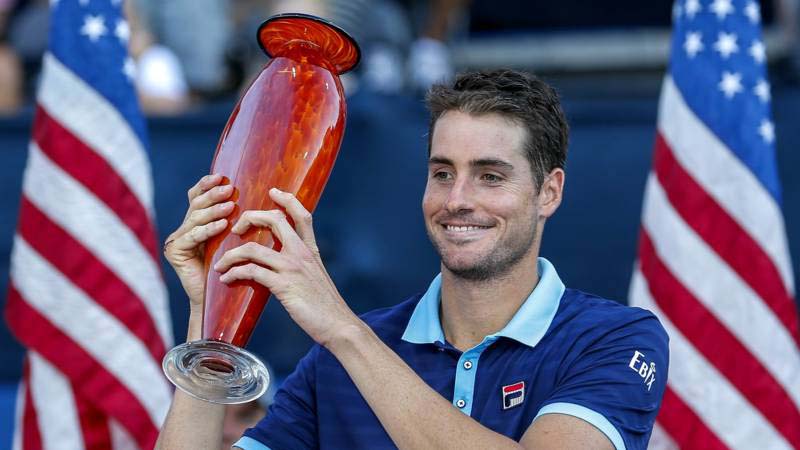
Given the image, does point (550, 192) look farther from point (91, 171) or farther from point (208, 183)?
point (91, 171)

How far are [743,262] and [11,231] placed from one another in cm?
332

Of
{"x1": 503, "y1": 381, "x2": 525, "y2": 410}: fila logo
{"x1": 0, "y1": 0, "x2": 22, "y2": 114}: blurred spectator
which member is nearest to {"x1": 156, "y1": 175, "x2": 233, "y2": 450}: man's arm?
{"x1": 503, "y1": 381, "x2": 525, "y2": 410}: fila logo

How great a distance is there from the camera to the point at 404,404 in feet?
6.79

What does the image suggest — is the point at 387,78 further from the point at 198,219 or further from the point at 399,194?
the point at 198,219

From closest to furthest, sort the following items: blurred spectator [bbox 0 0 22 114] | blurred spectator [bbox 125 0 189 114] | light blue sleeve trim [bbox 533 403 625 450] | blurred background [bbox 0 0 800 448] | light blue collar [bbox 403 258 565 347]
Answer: light blue sleeve trim [bbox 533 403 625 450] → light blue collar [bbox 403 258 565 347] → blurred background [bbox 0 0 800 448] → blurred spectator [bbox 125 0 189 114] → blurred spectator [bbox 0 0 22 114]

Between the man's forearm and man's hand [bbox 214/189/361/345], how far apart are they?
0.04 metres

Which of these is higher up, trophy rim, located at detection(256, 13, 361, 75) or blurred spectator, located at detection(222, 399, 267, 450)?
trophy rim, located at detection(256, 13, 361, 75)

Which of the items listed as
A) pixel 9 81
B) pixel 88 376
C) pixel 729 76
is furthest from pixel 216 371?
pixel 9 81

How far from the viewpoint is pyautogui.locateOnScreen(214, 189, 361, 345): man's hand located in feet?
6.78

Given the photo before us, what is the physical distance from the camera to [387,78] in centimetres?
680

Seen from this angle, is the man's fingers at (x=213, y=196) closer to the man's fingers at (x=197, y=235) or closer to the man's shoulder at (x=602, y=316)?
the man's fingers at (x=197, y=235)

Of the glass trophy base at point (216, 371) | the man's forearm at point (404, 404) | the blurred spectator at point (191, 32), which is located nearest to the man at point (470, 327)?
the man's forearm at point (404, 404)

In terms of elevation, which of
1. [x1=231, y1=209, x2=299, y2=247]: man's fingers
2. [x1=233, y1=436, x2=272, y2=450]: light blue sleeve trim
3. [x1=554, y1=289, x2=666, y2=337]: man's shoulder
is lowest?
[x1=233, y1=436, x2=272, y2=450]: light blue sleeve trim

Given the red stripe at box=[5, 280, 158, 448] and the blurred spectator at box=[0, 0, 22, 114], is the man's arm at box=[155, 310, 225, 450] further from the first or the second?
the blurred spectator at box=[0, 0, 22, 114]
